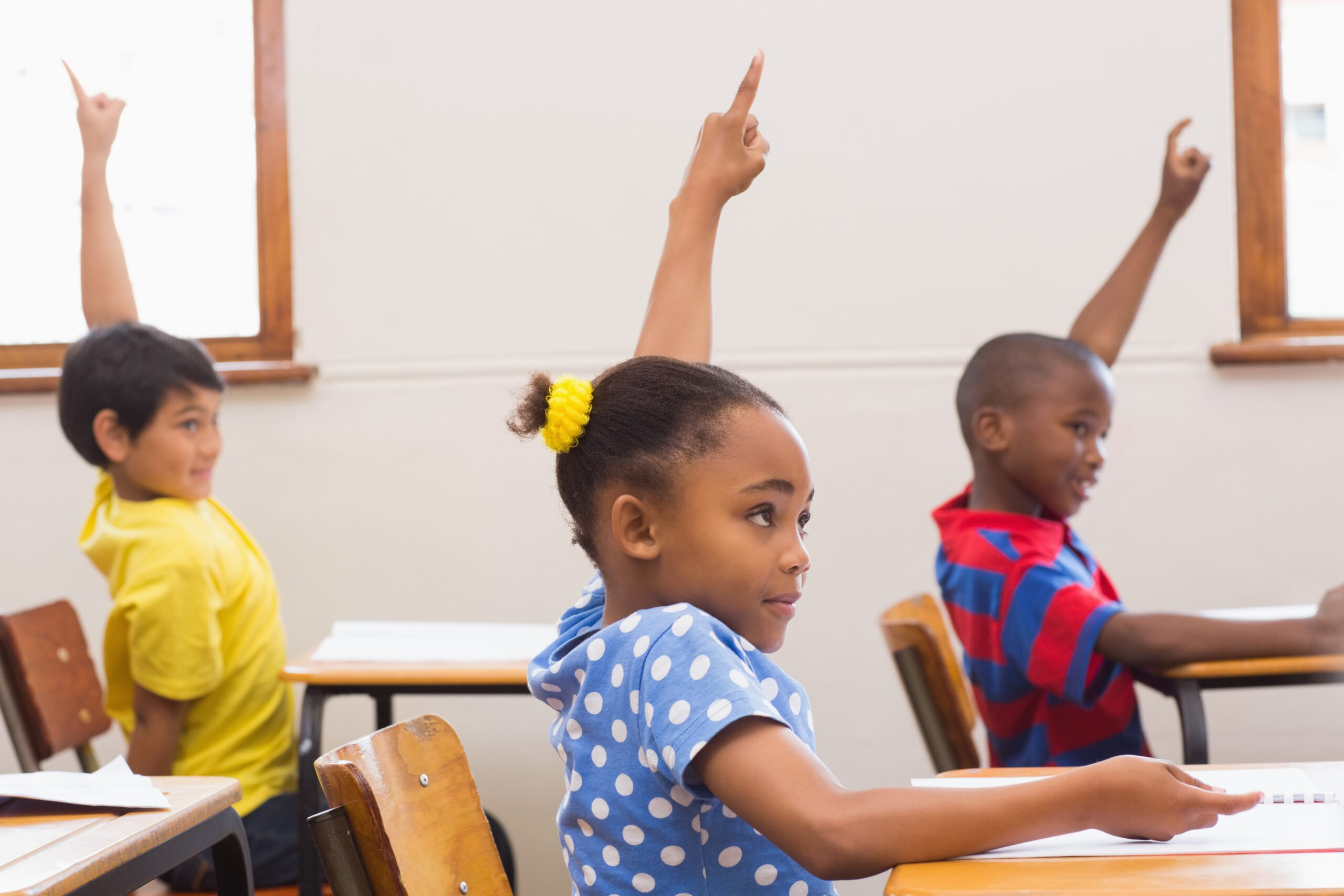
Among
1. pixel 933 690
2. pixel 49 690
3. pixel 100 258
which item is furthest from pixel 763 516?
pixel 100 258

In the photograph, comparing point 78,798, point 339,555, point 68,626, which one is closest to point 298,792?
point 68,626

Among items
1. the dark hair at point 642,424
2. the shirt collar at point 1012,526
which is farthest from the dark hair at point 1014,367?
the dark hair at point 642,424

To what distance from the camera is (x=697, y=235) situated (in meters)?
1.28

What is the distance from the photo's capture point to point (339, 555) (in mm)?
2812

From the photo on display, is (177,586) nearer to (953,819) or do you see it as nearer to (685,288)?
(685,288)

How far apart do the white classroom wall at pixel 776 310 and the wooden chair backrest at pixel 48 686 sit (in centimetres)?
83

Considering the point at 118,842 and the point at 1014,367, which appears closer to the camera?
the point at 118,842

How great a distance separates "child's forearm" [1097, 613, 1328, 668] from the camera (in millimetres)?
1656

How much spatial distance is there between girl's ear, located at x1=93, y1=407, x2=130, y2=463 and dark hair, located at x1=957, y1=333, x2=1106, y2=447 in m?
1.40

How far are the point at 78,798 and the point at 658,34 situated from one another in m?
2.17

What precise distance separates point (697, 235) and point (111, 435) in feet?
4.13

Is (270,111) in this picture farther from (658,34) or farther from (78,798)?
(78,798)

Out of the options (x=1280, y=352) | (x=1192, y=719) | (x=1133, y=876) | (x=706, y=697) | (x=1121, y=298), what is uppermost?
(x=1121, y=298)

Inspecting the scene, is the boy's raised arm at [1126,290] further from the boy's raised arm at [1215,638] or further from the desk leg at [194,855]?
the desk leg at [194,855]
